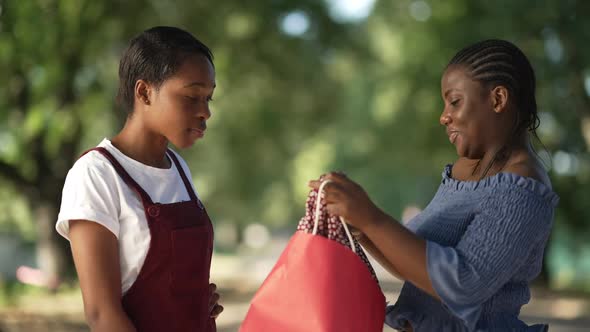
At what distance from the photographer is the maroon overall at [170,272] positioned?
195cm

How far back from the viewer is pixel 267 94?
54.1ft

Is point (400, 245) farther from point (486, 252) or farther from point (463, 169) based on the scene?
point (463, 169)

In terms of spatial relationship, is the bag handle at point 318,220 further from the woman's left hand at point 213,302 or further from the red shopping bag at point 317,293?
the woman's left hand at point 213,302

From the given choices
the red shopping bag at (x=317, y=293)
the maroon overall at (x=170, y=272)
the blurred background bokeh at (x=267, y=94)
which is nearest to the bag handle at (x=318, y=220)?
the red shopping bag at (x=317, y=293)

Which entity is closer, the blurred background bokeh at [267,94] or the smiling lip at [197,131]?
the smiling lip at [197,131]

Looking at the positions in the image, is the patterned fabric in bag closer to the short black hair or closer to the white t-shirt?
the white t-shirt

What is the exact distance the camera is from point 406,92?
50.7ft

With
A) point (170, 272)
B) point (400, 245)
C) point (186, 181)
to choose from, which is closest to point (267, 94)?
point (186, 181)

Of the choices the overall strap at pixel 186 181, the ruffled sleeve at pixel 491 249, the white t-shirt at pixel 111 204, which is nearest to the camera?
the ruffled sleeve at pixel 491 249

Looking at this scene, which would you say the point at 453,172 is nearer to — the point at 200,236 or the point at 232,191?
the point at 200,236

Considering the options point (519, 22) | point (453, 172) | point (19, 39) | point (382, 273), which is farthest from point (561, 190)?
point (453, 172)

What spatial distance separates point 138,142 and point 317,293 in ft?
2.24

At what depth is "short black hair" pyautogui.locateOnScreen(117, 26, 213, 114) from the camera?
2.04 metres

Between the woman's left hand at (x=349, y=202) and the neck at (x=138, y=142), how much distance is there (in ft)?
1.86
